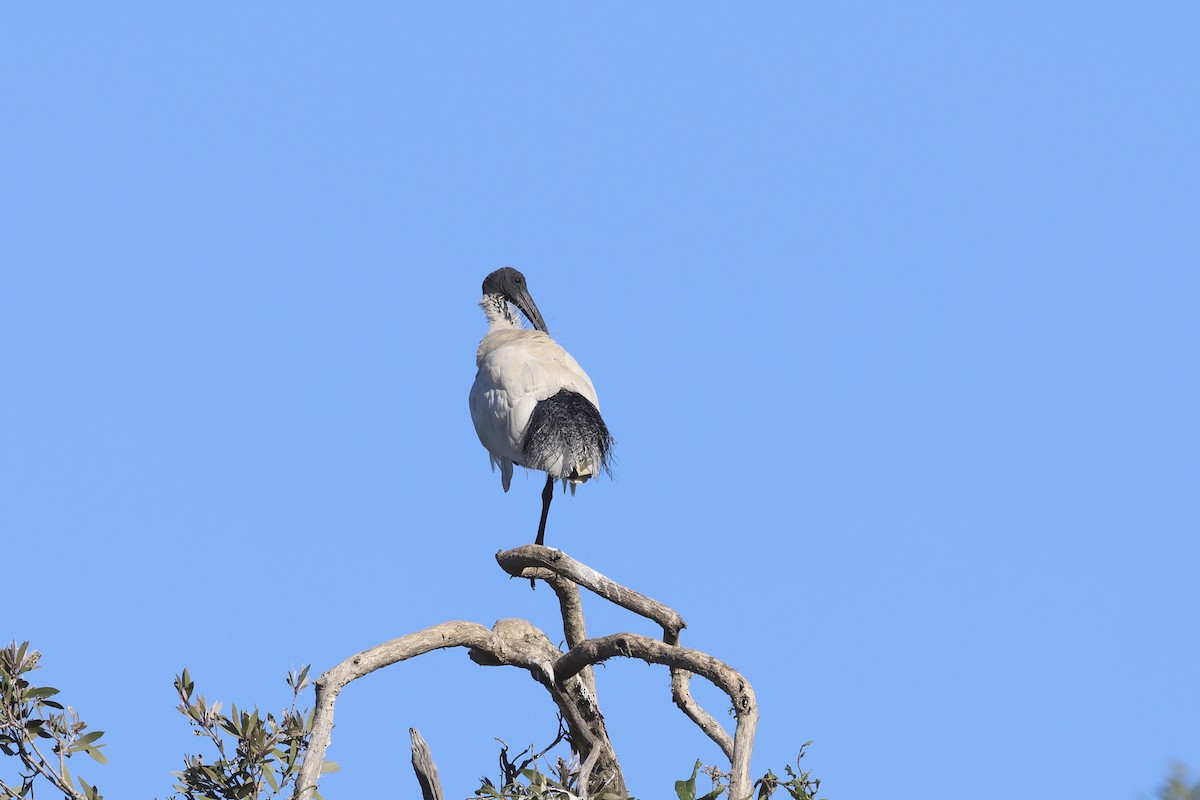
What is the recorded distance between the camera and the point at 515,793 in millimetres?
6602

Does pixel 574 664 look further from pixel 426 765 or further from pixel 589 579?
pixel 426 765

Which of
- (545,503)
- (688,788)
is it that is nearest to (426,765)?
(688,788)

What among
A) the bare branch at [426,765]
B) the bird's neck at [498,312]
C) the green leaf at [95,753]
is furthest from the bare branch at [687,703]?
the bird's neck at [498,312]

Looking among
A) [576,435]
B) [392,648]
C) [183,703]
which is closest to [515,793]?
[392,648]

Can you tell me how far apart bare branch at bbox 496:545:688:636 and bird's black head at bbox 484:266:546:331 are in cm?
396

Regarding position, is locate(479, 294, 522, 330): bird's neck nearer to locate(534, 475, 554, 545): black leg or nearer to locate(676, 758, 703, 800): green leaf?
locate(534, 475, 554, 545): black leg

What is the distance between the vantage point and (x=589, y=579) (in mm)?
7930

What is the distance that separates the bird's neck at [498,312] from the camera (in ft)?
41.1

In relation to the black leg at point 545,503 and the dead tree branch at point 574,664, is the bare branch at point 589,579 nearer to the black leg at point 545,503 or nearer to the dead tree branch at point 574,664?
the dead tree branch at point 574,664

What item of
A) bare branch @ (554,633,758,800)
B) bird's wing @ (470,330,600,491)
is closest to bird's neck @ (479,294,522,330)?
bird's wing @ (470,330,600,491)

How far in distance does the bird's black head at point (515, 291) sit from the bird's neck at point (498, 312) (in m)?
0.05

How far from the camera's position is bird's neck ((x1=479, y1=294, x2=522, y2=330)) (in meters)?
12.5

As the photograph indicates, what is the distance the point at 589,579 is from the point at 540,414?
254 cm

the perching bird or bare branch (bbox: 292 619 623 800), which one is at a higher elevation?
the perching bird
